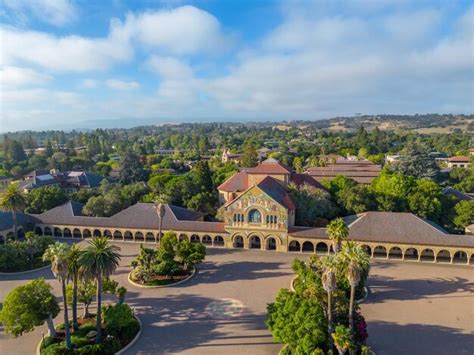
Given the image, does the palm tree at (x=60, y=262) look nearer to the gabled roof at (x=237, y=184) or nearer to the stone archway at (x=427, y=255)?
the gabled roof at (x=237, y=184)

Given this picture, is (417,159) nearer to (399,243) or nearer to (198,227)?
(399,243)

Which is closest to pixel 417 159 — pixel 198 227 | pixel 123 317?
pixel 198 227

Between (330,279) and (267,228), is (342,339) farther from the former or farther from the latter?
(267,228)

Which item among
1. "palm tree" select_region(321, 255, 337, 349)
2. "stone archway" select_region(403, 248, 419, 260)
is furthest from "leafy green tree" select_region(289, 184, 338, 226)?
"palm tree" select_region(321, 255, 337, 349)

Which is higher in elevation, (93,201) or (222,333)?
(93,201)

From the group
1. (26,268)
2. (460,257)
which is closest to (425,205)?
(460,257)

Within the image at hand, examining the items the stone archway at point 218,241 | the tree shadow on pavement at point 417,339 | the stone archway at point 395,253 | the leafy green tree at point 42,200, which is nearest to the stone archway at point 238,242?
the stone archway at point 218,241

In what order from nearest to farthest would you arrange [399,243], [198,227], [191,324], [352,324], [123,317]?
1. [352,324]
2. [123,317]
3. [191,324]
4. [399,243]
5. [198,227]
